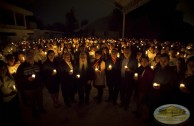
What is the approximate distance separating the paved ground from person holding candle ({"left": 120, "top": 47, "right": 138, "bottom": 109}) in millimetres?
580

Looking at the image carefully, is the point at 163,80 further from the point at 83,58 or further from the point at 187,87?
the point at 83,58

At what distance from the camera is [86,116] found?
214 inches

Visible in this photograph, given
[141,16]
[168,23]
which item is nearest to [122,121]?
[168,23]

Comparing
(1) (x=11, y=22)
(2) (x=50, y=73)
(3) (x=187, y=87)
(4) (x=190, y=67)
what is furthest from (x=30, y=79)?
(1) (x=11, y=22)

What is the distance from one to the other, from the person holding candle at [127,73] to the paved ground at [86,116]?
580 mm

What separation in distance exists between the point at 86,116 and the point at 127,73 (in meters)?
1.98

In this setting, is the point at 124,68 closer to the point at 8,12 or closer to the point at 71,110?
the point at 71,110

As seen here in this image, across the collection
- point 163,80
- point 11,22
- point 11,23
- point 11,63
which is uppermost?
point 11,22

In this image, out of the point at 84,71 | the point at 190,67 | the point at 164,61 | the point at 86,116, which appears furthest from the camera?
the point at 84,71

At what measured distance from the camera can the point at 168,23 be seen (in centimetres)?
3056

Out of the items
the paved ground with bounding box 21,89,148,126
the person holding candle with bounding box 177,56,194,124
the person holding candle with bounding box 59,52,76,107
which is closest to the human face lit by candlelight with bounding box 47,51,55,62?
the person holding candle with bounding box 59,52,76,107

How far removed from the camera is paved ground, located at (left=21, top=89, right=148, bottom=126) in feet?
16.6

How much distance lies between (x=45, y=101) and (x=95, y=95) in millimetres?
2055

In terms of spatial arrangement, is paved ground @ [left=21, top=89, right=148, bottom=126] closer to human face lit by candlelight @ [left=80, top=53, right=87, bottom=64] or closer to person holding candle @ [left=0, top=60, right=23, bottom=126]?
person holding candle @ [left=0, top=60, right=23, bottom=126]
